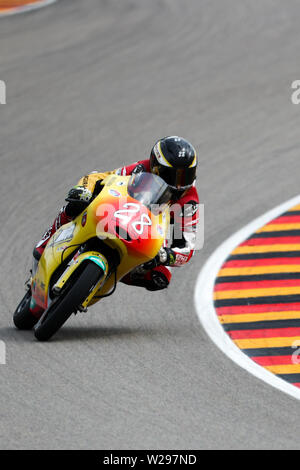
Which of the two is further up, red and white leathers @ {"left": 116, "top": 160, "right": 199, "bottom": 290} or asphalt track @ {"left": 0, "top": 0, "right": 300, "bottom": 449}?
red and white leathers @ {"left": 116, "top": 160, "right": 199, "bottom": 290}

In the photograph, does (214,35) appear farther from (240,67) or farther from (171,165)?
(171,165)

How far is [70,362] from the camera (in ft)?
22.5

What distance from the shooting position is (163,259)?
7445mm

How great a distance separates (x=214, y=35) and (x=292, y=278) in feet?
27.4

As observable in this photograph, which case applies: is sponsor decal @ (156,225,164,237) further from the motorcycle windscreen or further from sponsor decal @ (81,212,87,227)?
sponsor decal @ (81,212,87,227)

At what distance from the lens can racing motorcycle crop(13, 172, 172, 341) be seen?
275 inches

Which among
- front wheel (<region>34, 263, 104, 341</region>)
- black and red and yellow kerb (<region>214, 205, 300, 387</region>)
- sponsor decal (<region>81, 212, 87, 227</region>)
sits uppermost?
sponsor decal (<region>81, 212, 87, 227</region>)

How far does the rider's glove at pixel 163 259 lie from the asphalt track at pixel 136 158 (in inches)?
22.3

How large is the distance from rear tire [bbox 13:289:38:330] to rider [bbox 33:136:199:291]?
14.7 inches

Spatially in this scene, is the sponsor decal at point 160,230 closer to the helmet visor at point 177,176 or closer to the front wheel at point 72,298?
the helmet visor at point 177,176

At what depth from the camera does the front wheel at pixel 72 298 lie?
687 cm

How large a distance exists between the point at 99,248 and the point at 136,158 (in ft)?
16.8

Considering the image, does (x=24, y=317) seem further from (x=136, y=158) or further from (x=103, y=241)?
(x=136, y=158)

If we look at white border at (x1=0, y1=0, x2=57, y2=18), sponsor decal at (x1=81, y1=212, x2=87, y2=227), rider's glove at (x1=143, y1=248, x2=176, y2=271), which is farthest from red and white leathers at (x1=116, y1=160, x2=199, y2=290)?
white border at (x1=0, y1=0, x2=57, y2=18)
